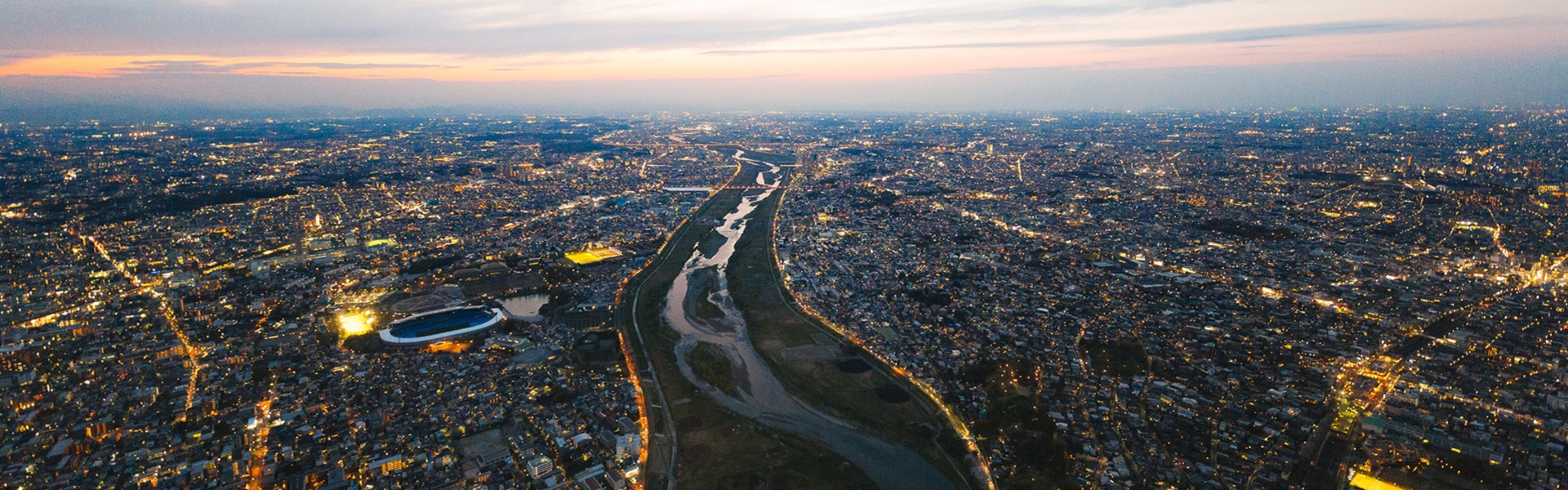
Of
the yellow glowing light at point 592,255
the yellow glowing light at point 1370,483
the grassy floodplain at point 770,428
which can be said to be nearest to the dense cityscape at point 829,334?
the yellow glowing light at point 1370,483

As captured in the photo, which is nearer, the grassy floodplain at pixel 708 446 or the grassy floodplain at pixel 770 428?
the grassy floodplain at pixel 708 446

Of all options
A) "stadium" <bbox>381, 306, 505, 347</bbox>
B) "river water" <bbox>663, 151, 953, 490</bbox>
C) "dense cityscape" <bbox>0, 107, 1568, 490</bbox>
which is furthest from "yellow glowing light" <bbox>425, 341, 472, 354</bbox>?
"river water" <bbox>663, 151, 953, 490</bbox>

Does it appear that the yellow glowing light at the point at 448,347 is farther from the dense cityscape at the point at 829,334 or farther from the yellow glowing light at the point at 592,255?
the yellow glowing light at the point at 592,255

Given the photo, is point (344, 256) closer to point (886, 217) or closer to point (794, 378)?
point (794, 378)

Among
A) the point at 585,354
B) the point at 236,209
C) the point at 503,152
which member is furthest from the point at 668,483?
the point at 503,152

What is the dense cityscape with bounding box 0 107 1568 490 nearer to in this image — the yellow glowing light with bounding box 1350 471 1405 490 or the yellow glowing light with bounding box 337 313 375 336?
the yellow glowing light with bounding box 1350 471 1405 490

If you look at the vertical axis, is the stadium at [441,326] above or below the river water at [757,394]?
above
